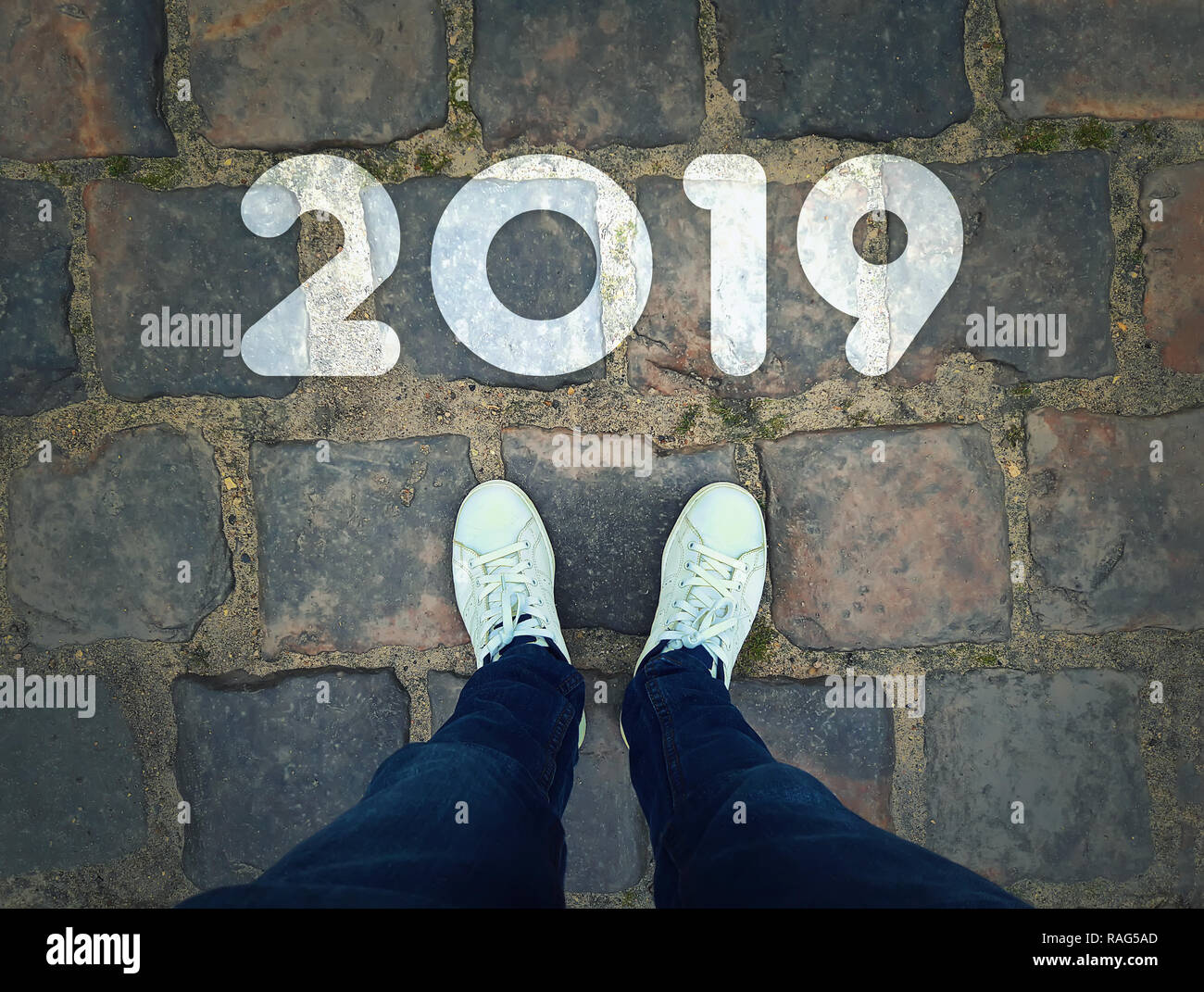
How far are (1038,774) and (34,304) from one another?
7.63ft

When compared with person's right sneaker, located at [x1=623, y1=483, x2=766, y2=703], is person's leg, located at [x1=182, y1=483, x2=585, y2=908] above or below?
below

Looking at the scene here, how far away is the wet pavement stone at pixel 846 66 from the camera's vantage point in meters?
1.44

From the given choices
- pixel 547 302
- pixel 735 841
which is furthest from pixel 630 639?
pixel 547 302

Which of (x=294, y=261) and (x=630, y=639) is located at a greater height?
(x=294, y=261)

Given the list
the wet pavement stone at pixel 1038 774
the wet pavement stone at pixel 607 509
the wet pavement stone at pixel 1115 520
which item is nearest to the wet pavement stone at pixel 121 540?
the wet pavement stone at pixel 607 509

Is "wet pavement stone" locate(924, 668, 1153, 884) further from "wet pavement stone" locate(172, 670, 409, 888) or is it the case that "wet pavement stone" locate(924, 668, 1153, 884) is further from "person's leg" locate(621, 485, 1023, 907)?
"wet pavement stone" locate(172, 670, 409, 888)

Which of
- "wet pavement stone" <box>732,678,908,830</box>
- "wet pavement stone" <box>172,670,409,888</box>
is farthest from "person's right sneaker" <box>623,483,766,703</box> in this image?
"wet pavement stone" <box>172,670,409,888</box>

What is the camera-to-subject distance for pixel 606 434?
1.51 meters

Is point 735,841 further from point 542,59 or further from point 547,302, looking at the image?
point 542,59

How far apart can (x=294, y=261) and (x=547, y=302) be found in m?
0.53

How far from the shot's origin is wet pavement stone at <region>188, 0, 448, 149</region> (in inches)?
56.7

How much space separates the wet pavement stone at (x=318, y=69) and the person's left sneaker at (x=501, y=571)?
77cm

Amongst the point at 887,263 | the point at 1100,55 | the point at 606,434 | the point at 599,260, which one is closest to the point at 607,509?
the point at 606,434

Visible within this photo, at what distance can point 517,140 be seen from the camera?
57.5 inches
